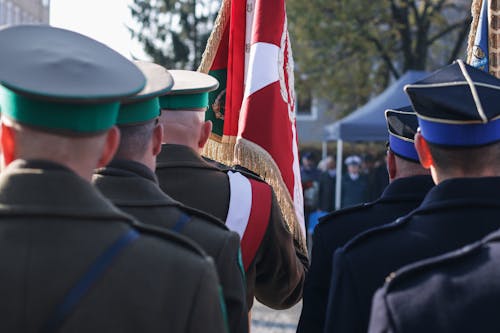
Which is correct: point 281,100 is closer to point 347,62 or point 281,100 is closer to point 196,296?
point 196,296

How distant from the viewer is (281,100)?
459 cm

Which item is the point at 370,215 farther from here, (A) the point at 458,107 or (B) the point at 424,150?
(A) the point at 458,107

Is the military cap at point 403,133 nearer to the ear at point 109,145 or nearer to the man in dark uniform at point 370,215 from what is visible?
the man in dark uniform at point 370,215

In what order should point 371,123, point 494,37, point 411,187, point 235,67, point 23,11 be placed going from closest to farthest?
1. point 411,187
2. point 494,37
3. point 235,67
4. point 371,123
5. point 23,11

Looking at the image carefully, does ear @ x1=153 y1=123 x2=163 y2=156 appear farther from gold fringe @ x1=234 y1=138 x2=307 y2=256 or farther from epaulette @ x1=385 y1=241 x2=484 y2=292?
gold fringe @ x1=234 y1=138 x2=307 y2=256

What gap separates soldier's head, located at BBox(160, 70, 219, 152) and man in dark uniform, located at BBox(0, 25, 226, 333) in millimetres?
1252

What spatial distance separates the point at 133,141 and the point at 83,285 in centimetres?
78

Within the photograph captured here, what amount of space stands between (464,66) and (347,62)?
865 inches

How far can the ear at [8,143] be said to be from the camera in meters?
1.97

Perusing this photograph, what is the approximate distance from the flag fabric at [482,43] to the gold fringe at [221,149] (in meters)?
1.32

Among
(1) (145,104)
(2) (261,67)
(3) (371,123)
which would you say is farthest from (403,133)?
(3) (371,123)

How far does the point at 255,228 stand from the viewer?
11.1 feet

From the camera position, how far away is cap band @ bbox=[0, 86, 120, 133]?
1912mm

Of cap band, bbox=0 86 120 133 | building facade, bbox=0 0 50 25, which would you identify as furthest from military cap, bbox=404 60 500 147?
building facade, bbox=0 0 50 25
